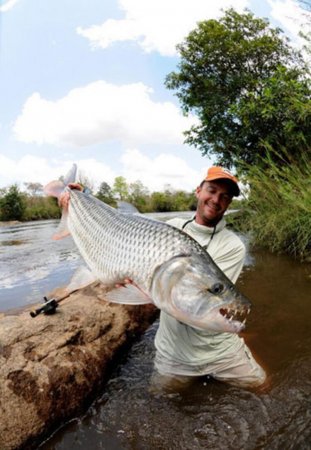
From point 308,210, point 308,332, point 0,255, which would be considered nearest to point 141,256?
point 308,332

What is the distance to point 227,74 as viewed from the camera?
→ 1667 cm

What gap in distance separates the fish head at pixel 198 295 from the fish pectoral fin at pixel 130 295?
16cm

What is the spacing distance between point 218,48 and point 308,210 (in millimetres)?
12175

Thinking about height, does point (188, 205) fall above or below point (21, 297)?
below

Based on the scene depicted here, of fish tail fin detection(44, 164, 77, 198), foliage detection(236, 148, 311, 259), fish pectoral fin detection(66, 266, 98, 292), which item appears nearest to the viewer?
fish pectoral fin detection(66, 266, 98, 292)

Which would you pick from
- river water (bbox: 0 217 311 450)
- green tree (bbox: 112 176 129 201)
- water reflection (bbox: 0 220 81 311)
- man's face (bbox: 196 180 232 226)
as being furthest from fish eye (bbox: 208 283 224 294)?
green tree (bbox: 112 176 129 201)

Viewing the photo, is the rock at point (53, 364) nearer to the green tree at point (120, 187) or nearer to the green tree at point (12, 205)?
the green tree at point (12, 205)

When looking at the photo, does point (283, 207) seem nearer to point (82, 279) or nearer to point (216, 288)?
point (82, 279)

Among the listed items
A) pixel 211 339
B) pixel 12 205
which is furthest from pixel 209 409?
pixel 12 205

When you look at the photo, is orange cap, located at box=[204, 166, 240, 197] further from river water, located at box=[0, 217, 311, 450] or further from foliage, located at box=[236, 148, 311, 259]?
foliage, located at box=[236, 148, 311, 259]

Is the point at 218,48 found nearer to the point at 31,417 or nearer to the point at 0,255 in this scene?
the point at 0,255

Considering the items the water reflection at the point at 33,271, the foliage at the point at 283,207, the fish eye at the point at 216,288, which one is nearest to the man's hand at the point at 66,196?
the fish eye at the point at 216,288

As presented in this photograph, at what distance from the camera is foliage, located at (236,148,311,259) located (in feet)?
23.8

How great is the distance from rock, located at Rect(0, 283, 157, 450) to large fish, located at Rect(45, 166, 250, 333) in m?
0.27
